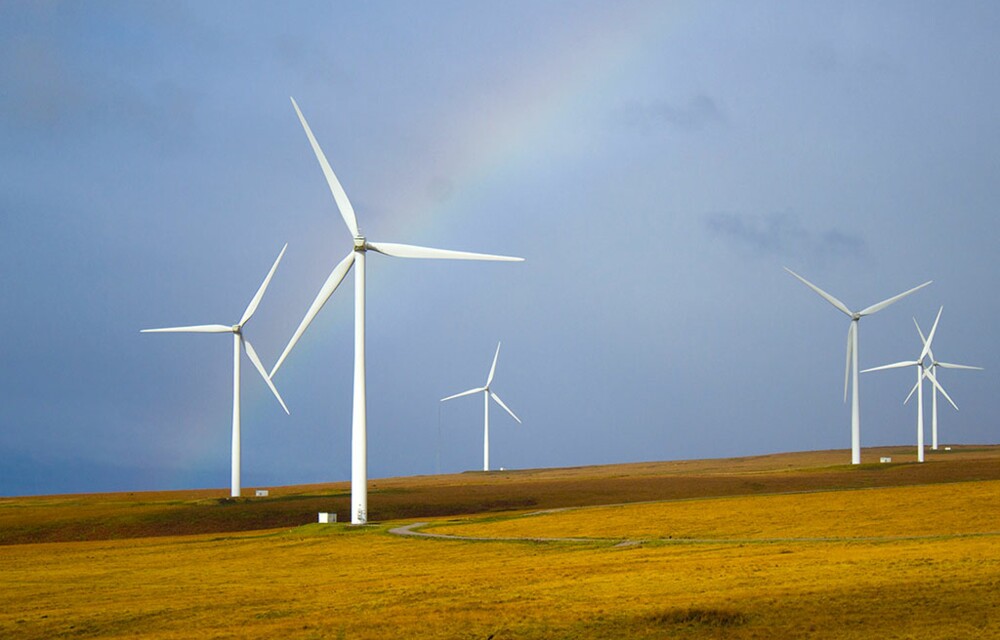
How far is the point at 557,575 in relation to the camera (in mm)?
43219

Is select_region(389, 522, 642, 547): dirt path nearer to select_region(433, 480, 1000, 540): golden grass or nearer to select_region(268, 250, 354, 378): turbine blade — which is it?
select_region(433, 480, 1000, 540): golden grass

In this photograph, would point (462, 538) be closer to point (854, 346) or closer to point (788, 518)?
point (788, 518)

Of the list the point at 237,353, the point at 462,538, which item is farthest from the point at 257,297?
the point at 462,538

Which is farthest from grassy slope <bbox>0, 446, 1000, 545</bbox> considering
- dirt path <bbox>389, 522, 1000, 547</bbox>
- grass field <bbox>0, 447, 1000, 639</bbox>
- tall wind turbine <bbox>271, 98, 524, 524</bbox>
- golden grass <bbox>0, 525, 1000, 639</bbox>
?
golden grass <bbox>0, 525, 1000, 639</bbox>

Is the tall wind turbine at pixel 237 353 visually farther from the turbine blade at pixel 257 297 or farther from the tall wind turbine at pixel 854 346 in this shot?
the tall wind turbine at pixel 854 346

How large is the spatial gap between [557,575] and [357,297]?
39.5 metres

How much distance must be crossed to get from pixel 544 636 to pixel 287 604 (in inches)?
457

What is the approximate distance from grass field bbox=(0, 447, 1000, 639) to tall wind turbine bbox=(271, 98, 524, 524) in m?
3.84

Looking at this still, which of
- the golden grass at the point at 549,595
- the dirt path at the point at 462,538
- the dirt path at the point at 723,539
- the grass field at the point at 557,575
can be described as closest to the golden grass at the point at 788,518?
the grass field at the point at 557,575

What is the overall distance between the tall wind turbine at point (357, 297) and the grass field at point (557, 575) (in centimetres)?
384

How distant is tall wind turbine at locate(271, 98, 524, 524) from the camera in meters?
78.2

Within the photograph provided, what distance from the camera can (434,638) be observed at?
1227 inches

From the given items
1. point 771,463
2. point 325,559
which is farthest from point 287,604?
point 771,463

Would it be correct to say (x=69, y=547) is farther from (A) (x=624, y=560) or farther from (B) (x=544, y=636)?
(B) (x=544, y=636)
